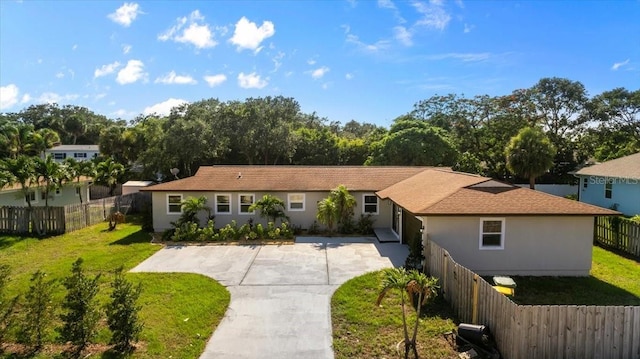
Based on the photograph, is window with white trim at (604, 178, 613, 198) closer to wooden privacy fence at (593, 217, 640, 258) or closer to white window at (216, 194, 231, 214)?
wooden privacy fence at (593, 217, 640, 258)

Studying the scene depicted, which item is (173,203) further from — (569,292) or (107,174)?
(569,292)

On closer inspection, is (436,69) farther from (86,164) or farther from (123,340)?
(86,164)

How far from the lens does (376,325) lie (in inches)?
327

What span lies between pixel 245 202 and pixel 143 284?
852 centimetres

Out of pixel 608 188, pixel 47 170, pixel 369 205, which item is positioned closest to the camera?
pixel 47 170

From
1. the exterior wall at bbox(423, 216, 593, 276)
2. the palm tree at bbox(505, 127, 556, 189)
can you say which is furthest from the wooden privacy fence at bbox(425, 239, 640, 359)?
the palm tree at bbox(505, 127, 556, 189)

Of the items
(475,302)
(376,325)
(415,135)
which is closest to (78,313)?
(376,325)

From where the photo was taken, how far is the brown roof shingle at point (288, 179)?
62.1ft

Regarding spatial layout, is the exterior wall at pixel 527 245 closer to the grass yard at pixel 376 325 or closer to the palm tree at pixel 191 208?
the grass yard at pixel 376 325

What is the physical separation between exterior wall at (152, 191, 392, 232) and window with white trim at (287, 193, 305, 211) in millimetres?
→ 161

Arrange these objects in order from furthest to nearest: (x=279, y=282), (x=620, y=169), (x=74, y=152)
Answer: (x=74, y=152) < (x=620, y=169) < (x=279, y=282)

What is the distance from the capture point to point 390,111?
153ft

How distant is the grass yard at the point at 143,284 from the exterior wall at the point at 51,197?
6597 millimetres

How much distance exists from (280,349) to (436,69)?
20.6 meters
